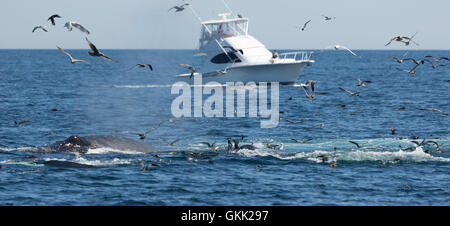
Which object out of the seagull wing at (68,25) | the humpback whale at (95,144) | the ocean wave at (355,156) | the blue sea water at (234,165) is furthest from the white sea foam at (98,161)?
the seagull wing at (68,25)

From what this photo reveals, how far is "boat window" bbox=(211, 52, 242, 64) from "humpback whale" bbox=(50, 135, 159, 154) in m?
31.1

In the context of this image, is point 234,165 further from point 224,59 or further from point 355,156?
point 224,59

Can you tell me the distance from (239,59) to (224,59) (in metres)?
1.56

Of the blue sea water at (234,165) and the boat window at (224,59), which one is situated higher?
the boat window at (224,59)

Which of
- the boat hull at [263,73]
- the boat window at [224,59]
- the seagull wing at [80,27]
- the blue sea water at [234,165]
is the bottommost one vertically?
the blue sea water at [234,165]

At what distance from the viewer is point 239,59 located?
58344 mm

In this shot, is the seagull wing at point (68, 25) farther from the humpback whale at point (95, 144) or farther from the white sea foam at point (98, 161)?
the humpback whale at point (95, 144)

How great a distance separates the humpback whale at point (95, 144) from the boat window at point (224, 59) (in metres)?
31.1

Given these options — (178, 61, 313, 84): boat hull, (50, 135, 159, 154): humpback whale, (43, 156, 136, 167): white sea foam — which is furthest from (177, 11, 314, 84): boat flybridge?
(43, 156, 136, 167): white sea foam

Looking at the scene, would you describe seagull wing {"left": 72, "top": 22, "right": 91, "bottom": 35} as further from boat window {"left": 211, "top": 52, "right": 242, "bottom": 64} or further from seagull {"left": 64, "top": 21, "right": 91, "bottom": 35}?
boat window {"left": 211, "top": 52, "right": 242, "bottom": 64}

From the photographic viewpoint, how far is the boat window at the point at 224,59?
2299 inches
